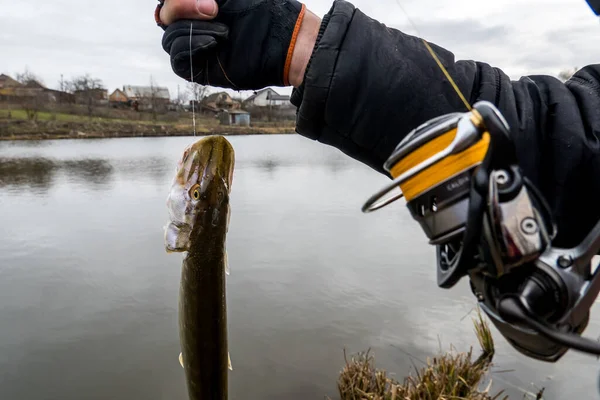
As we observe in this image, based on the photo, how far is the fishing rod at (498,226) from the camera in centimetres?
99

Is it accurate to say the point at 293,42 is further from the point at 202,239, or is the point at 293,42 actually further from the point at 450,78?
the point at 202,239

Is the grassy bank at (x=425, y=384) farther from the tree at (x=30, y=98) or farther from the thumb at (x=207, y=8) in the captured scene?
the tree at (x=30, y=98)

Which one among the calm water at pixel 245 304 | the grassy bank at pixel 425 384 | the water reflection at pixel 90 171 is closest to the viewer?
the grassy bank at pixel 425 384

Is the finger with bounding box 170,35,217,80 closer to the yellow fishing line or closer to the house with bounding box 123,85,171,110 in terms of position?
the yellow fishing line

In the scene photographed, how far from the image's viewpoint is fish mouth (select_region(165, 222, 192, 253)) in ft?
7.79

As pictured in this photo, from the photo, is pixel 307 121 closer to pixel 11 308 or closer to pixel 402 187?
pixel 402 187

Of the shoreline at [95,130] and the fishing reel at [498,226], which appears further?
the shoreline at [95,130]

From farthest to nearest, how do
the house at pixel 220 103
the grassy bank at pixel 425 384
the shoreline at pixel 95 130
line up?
1. the shoreline at pixel 95 130
2. the house at pixel 220 103
3. the grassy bank at pixel 425 384

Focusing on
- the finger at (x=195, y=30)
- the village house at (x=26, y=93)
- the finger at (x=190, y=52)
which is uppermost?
the village house at (x=26, y=93)

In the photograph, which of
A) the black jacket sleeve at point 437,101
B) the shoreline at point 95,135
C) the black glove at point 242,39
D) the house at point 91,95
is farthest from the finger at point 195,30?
the house at point 91,95

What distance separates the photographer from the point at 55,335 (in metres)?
6.03

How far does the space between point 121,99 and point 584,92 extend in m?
77.7

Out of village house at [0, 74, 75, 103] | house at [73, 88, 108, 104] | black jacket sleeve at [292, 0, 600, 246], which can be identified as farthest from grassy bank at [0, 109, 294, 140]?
black jacket sleeve at [292, 0, 600, 246]

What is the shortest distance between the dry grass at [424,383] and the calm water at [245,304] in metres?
0.77
